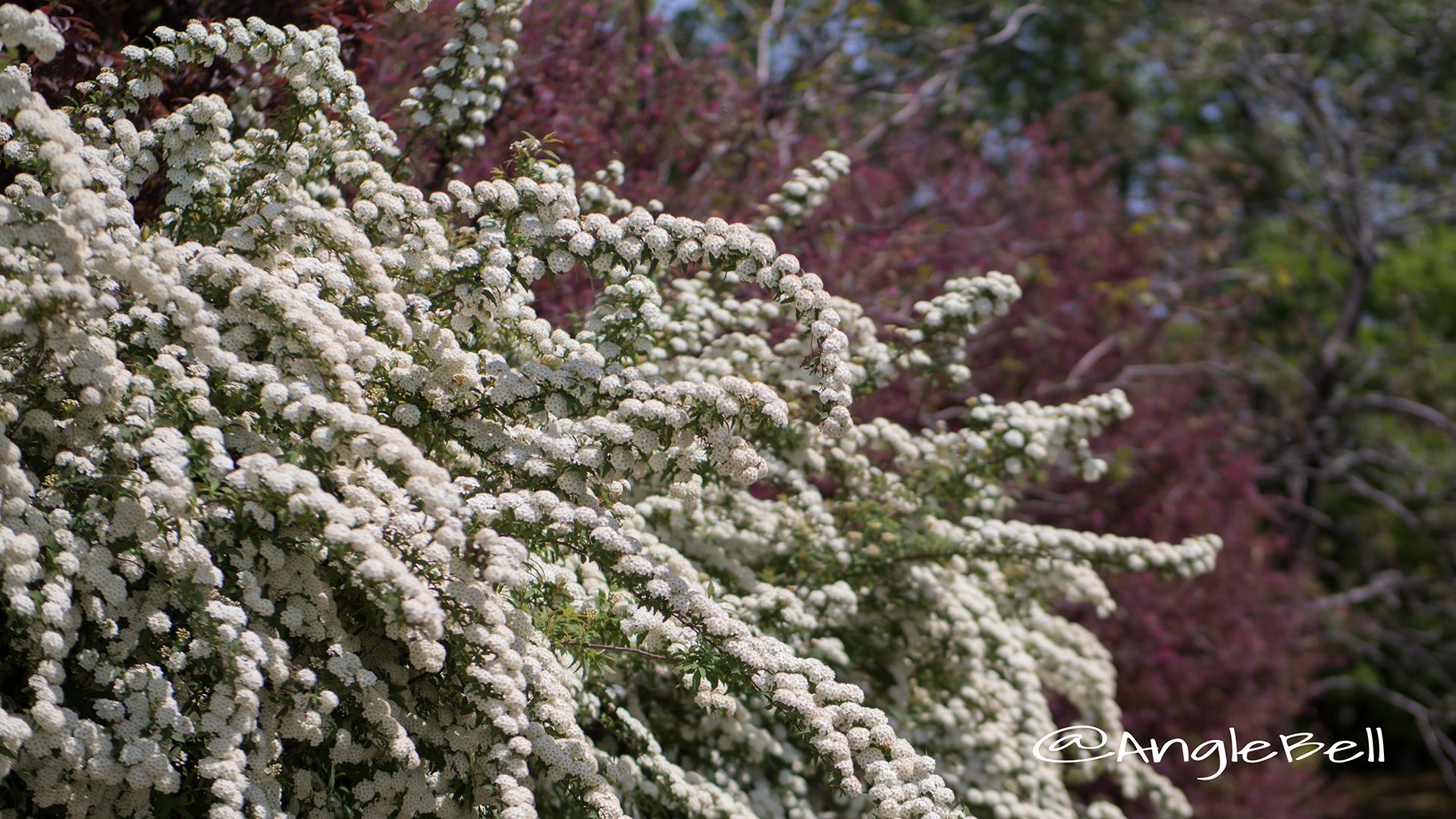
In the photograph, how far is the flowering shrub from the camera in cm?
251

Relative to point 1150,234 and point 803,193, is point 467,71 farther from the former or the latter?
point 1150,234

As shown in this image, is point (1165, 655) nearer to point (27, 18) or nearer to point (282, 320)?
point (282, 320)

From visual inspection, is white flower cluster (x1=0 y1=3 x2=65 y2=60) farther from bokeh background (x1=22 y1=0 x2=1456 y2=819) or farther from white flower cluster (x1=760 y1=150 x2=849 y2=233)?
white flower cluster (x1=760 y1=150 x2=849 y2=233)

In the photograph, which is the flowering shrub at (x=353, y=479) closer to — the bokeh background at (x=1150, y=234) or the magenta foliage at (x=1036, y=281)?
the bokeh background at (x=1150, y=234)

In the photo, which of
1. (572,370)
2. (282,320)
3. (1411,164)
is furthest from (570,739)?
(1411,164)

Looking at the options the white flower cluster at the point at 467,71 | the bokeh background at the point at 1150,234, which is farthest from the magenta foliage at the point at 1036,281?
the white flower cluster at the point at 467,71

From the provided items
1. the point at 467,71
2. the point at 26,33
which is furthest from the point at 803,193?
the point at 26,33

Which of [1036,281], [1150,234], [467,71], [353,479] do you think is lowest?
[1150,234]

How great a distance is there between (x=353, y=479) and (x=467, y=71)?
1.87 meters

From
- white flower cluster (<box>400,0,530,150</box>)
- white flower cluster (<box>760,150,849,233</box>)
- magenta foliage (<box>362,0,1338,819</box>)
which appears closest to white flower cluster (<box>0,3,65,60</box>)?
white flower cluster (<box>400,0,530,150</box>)

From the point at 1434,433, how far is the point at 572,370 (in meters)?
14.2

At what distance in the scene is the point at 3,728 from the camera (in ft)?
7.38

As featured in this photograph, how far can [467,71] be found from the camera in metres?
4.00

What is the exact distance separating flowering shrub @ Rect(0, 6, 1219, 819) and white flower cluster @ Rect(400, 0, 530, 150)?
2 cm
